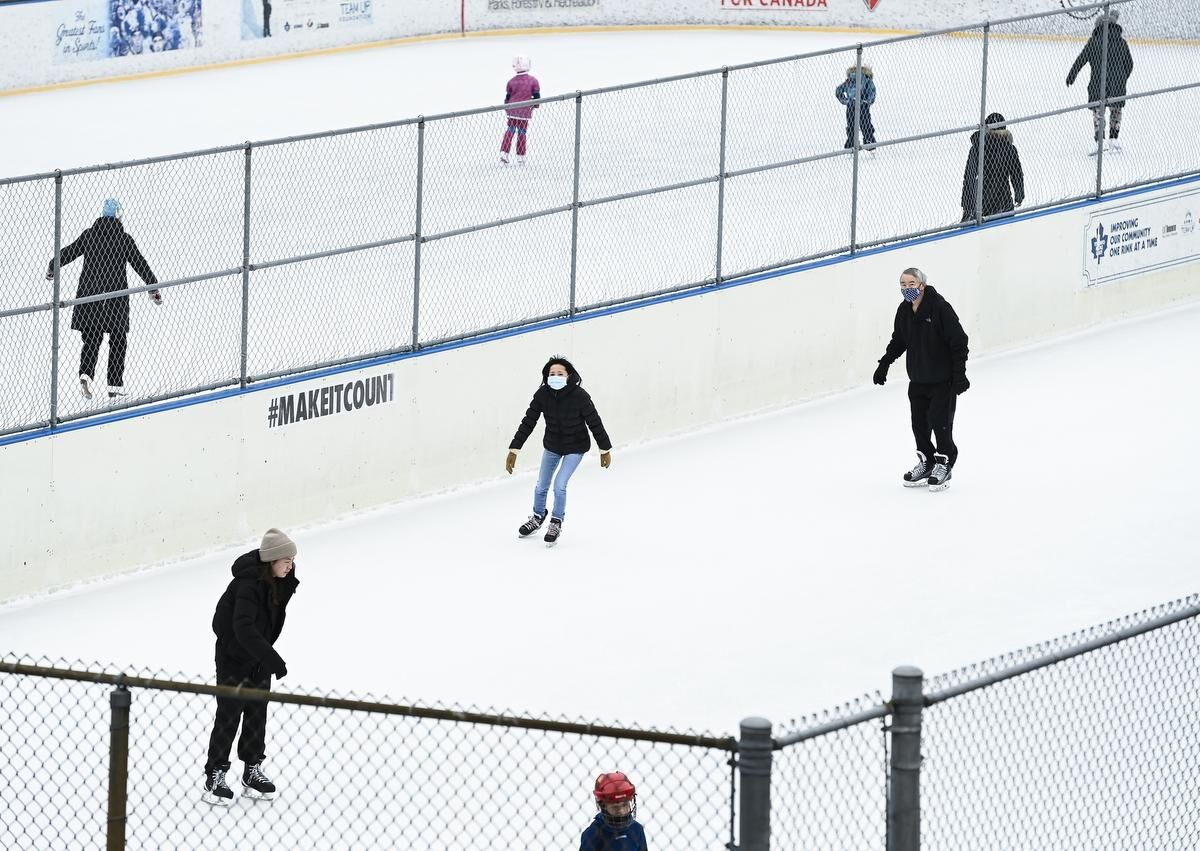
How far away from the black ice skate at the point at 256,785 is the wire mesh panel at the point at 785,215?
8.58 meters

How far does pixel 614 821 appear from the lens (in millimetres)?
7684

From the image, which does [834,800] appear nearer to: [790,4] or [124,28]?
[124,28]

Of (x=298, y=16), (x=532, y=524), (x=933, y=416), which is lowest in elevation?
(x=532, y=524)

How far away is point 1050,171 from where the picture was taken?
68.6ft

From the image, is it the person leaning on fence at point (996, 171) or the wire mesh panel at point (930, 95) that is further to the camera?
the wire mesh panel at point (930, 95)

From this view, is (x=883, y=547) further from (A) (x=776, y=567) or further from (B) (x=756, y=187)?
(B) (x=756, y=187)

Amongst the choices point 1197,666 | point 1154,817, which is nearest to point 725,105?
point 1197,666

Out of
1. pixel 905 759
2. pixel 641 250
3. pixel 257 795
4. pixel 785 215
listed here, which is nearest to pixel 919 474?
pixel 641 250

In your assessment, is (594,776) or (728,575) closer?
(594,776)

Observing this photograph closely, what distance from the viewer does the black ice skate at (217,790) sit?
10.6 meters

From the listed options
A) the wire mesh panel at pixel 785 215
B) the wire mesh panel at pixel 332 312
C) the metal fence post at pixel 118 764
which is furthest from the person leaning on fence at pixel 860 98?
the metal fence post at pixel 118 764

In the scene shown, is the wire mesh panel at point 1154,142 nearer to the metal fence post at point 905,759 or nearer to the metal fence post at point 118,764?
the metal fence post at point 905,759

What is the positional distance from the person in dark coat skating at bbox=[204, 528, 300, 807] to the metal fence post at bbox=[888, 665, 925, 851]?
153 inches

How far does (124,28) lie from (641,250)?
12.9 m
